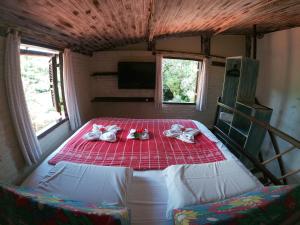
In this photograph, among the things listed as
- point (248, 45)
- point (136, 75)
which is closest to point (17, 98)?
point (136, 75)

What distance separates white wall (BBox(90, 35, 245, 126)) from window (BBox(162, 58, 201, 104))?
0.80ft

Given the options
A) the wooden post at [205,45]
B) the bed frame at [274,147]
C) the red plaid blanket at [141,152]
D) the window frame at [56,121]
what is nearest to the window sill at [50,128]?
the window frame at [56,121]

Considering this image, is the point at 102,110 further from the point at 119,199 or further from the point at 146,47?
the point at 119,199

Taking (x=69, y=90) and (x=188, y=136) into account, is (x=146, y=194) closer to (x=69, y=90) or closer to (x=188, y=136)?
(x=188, y=136)

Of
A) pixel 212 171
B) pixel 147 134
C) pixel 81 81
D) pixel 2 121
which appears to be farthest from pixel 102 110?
pixel 212 171

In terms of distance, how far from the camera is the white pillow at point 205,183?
4.73 feet

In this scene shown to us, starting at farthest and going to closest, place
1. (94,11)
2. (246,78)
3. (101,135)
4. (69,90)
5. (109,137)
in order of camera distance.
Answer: (69,90) < (246,78) < (101,135) < (109,137) < (94,11)

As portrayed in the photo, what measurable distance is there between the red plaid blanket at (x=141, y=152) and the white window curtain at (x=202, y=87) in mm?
2301

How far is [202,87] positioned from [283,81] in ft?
5.36

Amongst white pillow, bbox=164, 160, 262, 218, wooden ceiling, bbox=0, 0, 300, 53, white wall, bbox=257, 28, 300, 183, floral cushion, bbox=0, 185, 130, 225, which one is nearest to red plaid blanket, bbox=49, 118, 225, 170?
white pillow, bbox=164, 160, 262, 218

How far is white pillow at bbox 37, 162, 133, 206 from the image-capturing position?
1450 millimetres

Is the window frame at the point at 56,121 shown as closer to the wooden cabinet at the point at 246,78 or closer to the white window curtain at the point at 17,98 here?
the white window curtain at the point at 17,98

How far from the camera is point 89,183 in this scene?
1.59m

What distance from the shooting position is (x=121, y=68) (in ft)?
15.8
